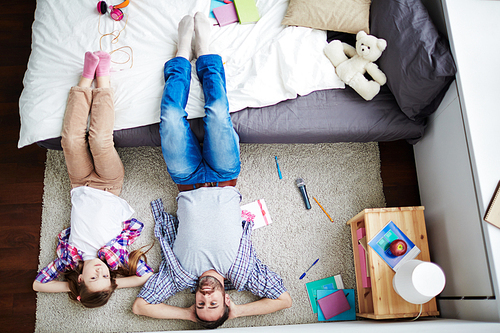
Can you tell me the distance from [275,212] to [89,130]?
1105 mm

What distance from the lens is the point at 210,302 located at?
4.85 feet

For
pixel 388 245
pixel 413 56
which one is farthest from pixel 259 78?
pixel 388 245

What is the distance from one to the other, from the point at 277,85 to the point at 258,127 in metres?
0.24

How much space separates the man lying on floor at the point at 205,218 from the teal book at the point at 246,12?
A: 0.62 feet

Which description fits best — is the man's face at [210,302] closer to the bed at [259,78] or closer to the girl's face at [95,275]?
the girl's face at [95,275]

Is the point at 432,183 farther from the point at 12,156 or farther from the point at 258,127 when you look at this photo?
the point at 12,156

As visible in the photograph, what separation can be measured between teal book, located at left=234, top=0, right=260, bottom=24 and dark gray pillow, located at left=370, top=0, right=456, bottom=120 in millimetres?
606

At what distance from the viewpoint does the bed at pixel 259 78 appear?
5.14 ft

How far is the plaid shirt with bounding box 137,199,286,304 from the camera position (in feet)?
5.32

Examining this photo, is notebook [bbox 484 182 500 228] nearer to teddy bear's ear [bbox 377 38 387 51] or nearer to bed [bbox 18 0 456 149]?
bed [bbox 18 0 456 149]

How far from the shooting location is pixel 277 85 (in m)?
1.59

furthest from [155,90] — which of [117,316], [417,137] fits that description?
[417,137]

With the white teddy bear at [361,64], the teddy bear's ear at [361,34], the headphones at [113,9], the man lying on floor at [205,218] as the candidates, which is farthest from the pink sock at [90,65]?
the teddy bear's ear at [361,34]

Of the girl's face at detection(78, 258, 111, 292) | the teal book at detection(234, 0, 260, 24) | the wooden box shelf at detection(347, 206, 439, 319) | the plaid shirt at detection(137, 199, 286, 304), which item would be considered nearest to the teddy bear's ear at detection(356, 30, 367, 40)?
the teal book at detection(234, 0, 260, 24)
